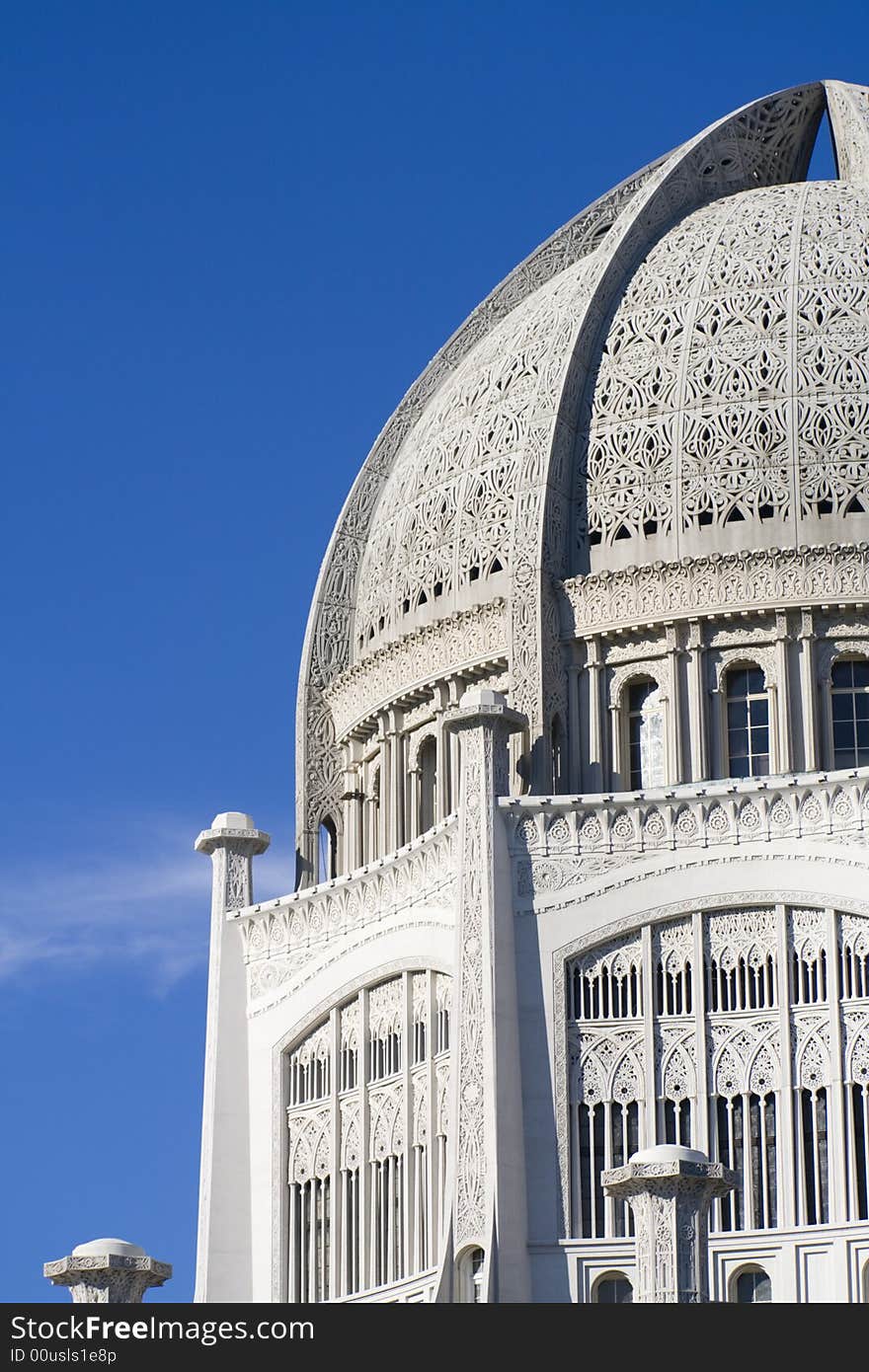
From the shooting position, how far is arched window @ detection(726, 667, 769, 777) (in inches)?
1732

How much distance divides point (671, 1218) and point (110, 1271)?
5861mm

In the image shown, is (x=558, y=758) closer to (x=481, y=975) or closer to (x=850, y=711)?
(x=850, y=711)

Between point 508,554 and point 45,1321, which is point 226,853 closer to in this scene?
point 508,554

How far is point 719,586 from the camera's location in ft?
146

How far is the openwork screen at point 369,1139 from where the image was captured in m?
40.7

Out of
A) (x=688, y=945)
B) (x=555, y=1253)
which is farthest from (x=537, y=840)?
(x=555, y=1253)

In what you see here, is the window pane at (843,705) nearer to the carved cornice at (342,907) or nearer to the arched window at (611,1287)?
the carved cornice at (342,907)

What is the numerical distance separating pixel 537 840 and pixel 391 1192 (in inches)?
198

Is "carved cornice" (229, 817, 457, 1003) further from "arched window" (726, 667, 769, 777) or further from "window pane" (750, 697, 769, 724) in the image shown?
"window pane" (750, 697, 769, 724)

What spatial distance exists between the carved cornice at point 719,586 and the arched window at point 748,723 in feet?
3.45

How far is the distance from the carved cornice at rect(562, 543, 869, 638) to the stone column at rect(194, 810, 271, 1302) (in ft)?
19.2

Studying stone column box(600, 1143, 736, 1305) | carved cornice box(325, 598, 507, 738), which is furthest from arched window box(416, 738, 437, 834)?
stone column box(600, 1143, 736, 1305)

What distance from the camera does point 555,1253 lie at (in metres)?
38.5

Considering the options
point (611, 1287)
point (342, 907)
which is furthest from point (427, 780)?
point (611, 1287)
